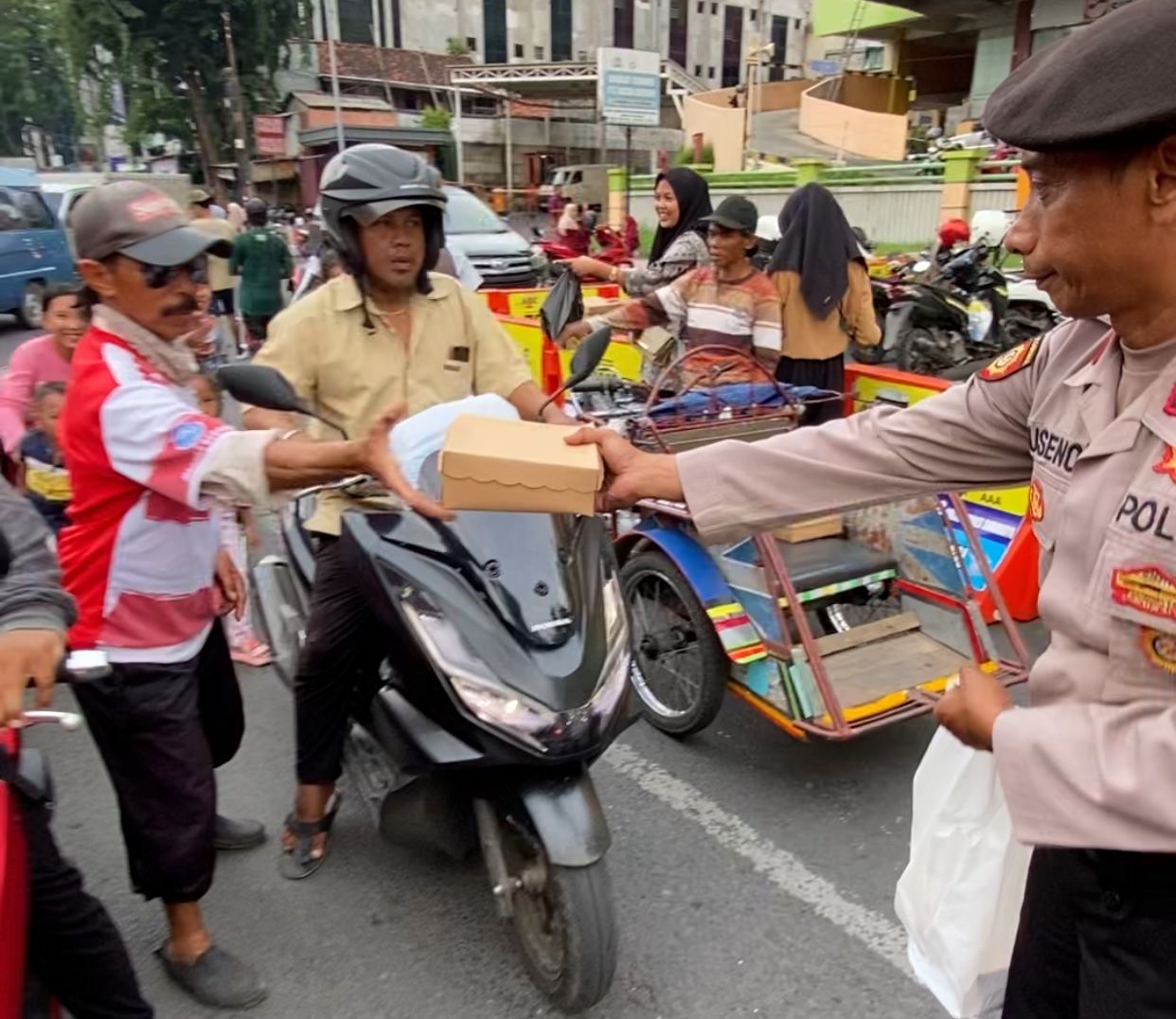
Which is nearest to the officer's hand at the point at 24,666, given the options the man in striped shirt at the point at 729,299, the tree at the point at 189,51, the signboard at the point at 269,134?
the man in striped shirt at the point at 729,299

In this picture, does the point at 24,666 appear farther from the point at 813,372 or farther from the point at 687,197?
the point at 687,197

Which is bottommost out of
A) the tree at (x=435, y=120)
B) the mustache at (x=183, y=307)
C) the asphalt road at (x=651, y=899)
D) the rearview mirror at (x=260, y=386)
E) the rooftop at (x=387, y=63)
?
the asphalt road at (x=651, y=899)

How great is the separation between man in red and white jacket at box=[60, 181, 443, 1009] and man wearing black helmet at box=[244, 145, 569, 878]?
309mm

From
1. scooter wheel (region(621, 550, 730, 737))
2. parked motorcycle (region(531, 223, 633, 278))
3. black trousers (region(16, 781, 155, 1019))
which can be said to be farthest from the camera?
parked motorcycle (region(531, 223, 633, 278))

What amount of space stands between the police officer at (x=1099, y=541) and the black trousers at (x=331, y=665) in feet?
5.19

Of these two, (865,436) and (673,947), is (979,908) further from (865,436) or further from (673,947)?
(673,947)

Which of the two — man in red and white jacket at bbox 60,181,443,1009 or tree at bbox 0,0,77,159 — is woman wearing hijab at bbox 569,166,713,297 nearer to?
man in red and white jacket at bbox 60,181,443,1009

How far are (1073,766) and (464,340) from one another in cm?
205

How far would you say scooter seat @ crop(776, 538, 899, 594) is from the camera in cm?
324

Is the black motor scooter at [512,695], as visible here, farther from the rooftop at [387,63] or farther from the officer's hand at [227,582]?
the rooftop at [387,63]

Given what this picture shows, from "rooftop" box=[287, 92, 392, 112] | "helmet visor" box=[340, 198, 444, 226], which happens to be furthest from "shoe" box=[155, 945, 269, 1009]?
"rooftop" box=[287, 92, 392, 112]

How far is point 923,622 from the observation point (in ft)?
11.3

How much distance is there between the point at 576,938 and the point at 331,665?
35.8 inches

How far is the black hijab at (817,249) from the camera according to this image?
A: 4738 millimetres
